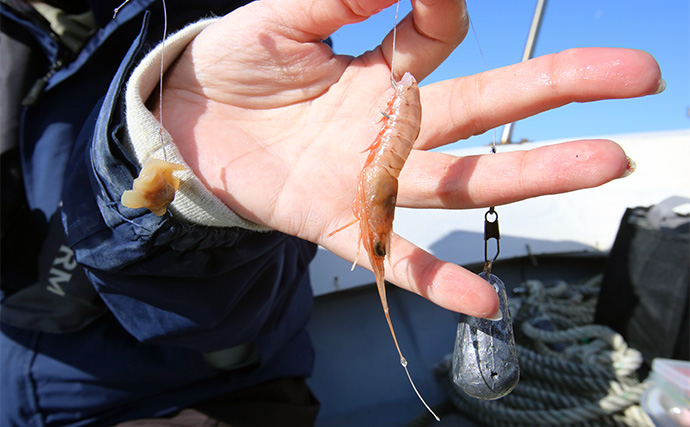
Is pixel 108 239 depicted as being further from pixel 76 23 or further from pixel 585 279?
pixel 585 279

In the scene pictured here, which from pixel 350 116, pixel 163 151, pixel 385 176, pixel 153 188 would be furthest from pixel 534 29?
pixel 153 188

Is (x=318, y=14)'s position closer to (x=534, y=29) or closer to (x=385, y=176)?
(x=385, y=176)

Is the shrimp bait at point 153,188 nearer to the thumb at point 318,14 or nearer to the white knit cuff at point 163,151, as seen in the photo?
the white knit cuff at point 163,151

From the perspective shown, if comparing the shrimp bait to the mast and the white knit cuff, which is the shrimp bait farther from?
the mast

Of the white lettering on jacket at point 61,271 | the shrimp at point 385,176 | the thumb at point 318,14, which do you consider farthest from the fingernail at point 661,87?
the white lettering on jacket at point 61,271

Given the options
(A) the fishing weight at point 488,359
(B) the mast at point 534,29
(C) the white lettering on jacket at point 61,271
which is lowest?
(C) the white lettering on jacket at point 61,271

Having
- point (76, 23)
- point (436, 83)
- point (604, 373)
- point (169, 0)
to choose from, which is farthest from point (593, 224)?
point (76, 23)
